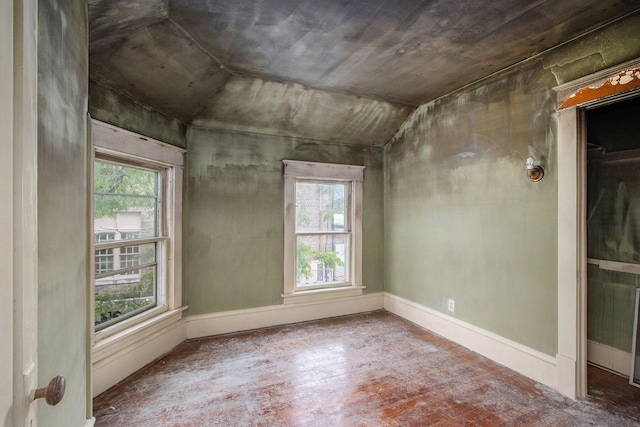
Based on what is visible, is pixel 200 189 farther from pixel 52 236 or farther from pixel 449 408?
pixel 449 408

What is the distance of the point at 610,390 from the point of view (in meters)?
2.34

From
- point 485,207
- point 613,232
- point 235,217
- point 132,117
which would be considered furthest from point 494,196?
point 132,117

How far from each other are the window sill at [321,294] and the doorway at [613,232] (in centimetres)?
237

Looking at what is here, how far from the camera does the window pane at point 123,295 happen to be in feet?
7.98

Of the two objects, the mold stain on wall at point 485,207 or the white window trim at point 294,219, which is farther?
the white window trim at point 294,219

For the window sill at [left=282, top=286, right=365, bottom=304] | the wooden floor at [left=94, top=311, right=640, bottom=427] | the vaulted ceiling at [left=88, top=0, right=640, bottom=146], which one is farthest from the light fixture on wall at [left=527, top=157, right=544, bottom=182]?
the window sill at [left=282, top=286, right=365, bottom=304]

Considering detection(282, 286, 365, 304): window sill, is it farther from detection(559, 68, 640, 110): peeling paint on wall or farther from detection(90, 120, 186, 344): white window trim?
detection(559, 68, 640, 110): peeling paint on wall

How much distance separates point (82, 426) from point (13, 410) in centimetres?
147

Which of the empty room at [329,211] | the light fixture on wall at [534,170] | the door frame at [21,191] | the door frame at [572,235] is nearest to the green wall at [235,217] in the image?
the empty room at [329,211]

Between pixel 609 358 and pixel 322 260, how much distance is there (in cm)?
289

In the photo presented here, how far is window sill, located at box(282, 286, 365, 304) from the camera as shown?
3752mm

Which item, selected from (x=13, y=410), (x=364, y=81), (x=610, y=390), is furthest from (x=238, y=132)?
(x=610, y=390)

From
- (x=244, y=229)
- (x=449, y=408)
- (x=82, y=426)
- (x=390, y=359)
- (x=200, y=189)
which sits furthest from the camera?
(x=244, y=229)

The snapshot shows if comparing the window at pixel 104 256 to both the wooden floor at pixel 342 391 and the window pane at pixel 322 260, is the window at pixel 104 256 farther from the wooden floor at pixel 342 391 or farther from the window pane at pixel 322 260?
the window pane at pixel 322 260
